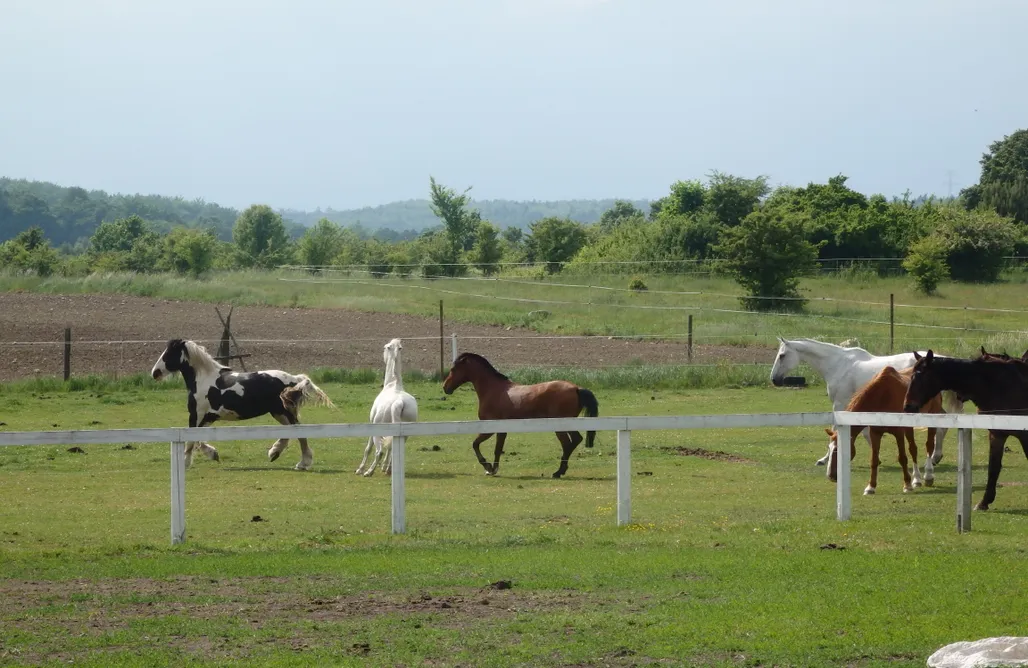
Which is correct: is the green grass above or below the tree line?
below

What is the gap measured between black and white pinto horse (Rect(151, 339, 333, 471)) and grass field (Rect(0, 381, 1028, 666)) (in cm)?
91

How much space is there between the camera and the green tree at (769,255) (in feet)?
146

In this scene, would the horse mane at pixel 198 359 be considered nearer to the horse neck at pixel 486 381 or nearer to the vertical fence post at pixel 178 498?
the horse neck at pixel 486 381

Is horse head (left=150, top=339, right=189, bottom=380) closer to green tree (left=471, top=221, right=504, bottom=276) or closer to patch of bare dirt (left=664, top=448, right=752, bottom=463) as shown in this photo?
patch of bare dirt (left=664, top=448, right=752, bottom=463)

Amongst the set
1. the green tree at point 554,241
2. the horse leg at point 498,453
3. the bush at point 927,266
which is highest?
the green tree at point 554,241

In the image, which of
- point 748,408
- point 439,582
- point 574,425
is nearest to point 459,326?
point 748,408

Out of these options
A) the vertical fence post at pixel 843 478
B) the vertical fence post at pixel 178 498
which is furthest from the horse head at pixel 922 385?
the vertical fence post at pixel 178 498

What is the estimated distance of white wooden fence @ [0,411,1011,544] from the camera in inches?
413

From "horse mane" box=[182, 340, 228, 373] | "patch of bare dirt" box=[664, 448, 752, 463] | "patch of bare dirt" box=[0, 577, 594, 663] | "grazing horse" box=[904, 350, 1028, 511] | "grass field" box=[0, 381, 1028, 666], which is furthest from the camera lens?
"horse mane" box=[182, 340, 228, 373]

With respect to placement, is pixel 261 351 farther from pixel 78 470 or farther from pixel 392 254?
pixel 392 254

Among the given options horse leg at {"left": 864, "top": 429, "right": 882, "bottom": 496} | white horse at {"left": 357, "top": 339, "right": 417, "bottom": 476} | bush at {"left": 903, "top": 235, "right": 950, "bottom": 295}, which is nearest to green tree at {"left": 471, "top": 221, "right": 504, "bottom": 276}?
bush at {"left": 903, "top": 235, "right": 950, "bottom": 295}

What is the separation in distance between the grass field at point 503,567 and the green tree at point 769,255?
28.0 meters

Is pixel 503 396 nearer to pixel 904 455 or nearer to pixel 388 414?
pixel 388 414

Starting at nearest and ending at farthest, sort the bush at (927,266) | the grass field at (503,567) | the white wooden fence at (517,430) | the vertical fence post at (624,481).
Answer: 1. the grass field at (503,567)
2. the white wooden fence at (517,430)
3. the vertical fence post at (624,481)
4. the bush at (927,266)
